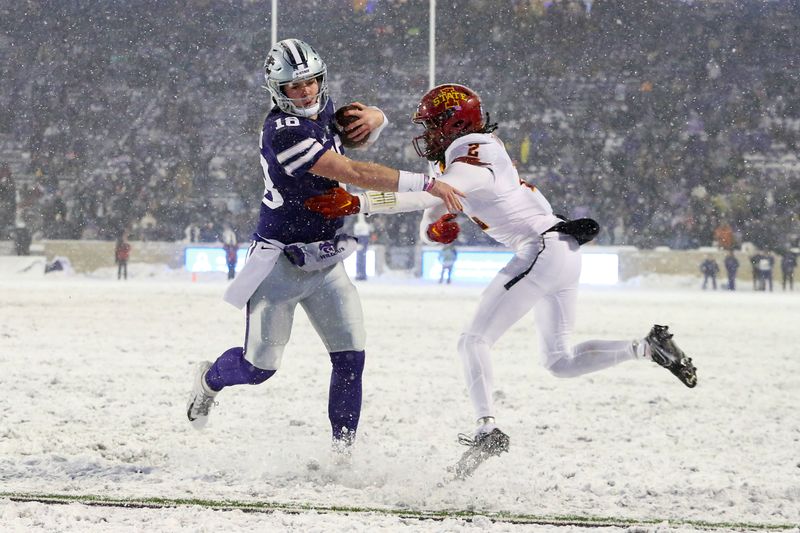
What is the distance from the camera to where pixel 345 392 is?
4.41 meters

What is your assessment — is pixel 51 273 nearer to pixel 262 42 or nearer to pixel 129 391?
pixel 262 42

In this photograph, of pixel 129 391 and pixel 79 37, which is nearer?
pixel 129 391

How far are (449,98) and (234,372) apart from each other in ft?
5.05

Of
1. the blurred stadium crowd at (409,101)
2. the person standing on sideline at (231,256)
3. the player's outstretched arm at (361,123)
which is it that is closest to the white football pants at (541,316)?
the player's outstretched arm at (361,123)

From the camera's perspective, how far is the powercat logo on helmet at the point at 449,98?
4426 mm

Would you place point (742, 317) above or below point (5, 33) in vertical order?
below

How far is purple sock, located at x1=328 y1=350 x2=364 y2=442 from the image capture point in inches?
173

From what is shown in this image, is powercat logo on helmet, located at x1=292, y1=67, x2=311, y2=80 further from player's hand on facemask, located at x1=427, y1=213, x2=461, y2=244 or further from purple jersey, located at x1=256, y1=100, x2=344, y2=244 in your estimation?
player's hand on facemask, located at x1=427, y1=213, x2=461, y2=244

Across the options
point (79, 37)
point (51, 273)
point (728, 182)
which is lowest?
point (51, 273)

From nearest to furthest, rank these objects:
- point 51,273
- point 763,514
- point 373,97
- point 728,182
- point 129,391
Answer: point 763,514 < point 129,391 < point 51,273 < point 728,182 < point 373,97

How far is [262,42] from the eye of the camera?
25.9m

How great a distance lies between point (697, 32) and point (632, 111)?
10.5 feet

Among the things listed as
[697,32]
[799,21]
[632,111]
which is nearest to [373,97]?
[632,111]

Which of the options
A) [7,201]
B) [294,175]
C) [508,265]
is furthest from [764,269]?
[294,175]
